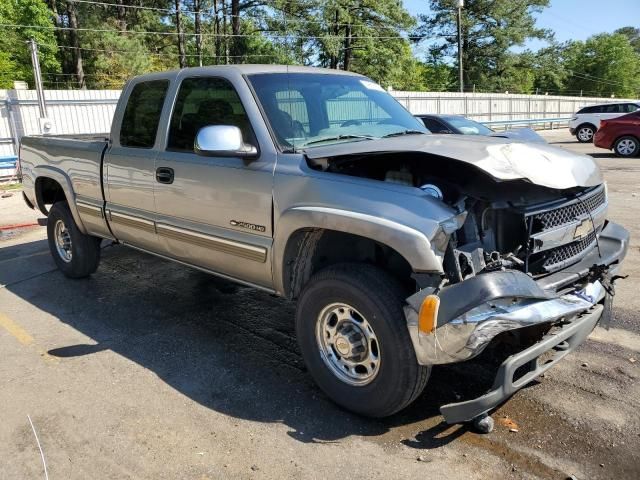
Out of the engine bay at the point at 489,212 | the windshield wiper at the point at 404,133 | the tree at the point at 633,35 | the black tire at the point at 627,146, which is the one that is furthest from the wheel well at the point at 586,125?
the tree at the point at 633,35

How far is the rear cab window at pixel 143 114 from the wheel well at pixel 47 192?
5.64 feet

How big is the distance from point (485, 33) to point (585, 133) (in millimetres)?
37138

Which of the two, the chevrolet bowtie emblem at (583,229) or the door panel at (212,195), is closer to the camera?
the chevrolet bowtie emblem at (583,229)

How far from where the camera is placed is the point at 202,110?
4238 mm

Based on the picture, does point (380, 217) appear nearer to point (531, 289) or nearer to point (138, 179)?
point (531, 289)

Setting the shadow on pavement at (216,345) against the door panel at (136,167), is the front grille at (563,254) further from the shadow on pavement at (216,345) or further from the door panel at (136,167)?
the door panel at (136,167)

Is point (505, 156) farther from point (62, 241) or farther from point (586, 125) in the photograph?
point (586, 125)

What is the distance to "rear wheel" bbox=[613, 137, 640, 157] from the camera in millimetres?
16312

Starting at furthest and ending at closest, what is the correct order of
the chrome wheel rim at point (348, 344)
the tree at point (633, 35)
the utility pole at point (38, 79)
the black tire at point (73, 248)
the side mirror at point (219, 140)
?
1. the tree at point (633, 35)
2. the utility pole at point (38, 79)
3. the black tire at point (73, 248)
4. the side mirror at point (219, 140)
5. the chrome wheel rim at point (348, 344)

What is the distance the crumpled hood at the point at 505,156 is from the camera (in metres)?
2.86

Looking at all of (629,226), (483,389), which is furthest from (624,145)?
(483,389)

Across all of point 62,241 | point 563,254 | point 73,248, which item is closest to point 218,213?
point 563,254

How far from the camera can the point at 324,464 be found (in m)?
2.89

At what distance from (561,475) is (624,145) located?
16353mm
